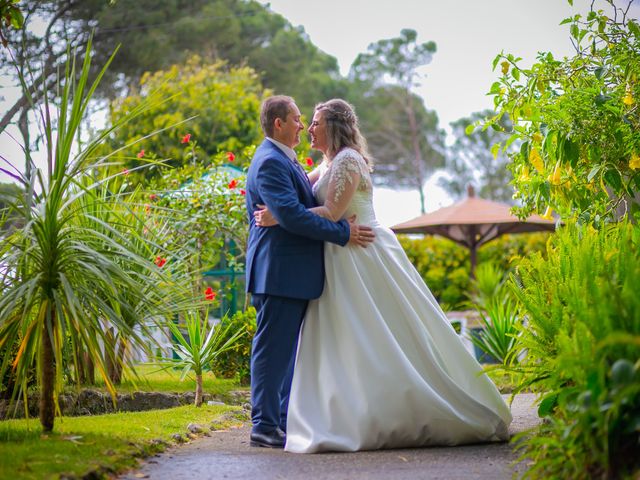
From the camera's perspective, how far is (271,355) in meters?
4.45

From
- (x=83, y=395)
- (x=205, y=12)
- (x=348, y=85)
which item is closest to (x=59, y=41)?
(x=205, y=12)

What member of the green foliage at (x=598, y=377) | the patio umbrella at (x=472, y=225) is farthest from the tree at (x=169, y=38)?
the green foliage at (x=598, y=377)

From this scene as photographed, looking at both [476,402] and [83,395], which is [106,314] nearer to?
[476,402]

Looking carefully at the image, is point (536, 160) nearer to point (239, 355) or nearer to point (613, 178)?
point (613, 178)

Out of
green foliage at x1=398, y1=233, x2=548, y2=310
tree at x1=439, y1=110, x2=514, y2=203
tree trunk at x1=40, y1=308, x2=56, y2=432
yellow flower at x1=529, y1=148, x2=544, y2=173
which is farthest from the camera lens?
tree at x1=439, y1=110, x2=514, y2=203

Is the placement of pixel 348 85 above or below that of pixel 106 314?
above

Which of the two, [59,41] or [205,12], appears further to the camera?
[205,12]

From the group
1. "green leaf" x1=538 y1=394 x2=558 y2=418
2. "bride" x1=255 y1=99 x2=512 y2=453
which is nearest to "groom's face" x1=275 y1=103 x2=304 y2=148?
"bride" x1=255 y1=99 x2=512 y2=453

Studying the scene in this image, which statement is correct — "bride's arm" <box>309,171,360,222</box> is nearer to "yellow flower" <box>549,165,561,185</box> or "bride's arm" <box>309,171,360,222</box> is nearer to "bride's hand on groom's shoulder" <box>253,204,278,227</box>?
"bride's hand on groom's shoulder" <box>253,204,278,227</box>

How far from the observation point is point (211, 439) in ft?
15.2

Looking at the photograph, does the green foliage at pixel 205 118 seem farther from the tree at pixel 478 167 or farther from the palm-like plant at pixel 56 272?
the tree at pixel 478 167

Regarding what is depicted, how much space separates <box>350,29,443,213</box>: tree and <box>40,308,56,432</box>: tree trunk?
96.1 feet

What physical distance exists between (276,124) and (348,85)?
27611 mm

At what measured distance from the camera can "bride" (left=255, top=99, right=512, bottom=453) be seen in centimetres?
420
